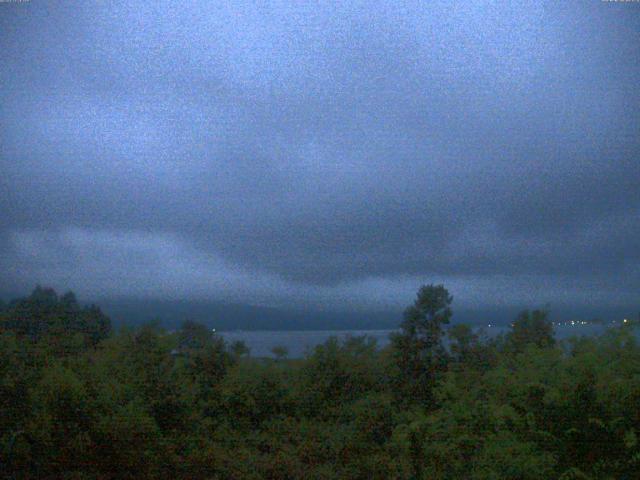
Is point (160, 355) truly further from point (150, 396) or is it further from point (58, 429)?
point (58, 429)

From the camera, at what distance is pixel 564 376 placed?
5.06 m

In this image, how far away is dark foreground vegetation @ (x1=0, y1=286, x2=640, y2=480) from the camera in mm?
4980

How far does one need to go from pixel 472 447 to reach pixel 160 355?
3.92 meters

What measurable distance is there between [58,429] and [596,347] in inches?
211

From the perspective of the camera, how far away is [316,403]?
9031 millimetres

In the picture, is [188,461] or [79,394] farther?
[188,461]

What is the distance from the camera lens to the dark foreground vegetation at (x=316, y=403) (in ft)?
16.3

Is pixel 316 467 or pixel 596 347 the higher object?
pixel 596 347

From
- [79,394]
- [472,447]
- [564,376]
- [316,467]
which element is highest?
[564,376]

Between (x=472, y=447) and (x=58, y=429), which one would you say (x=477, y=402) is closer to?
(x=472, y=447)

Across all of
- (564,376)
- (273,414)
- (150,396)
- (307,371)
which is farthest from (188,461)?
(564,376)

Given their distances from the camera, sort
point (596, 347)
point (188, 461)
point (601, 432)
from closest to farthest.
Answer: point (601, 432) < point (596, 347) < point (188, 461)

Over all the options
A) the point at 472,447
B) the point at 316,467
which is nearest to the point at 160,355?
the point at 316,467

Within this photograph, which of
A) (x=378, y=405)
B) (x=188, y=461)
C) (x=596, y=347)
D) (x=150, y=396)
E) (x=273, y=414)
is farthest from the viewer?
(x=273, y=414)
